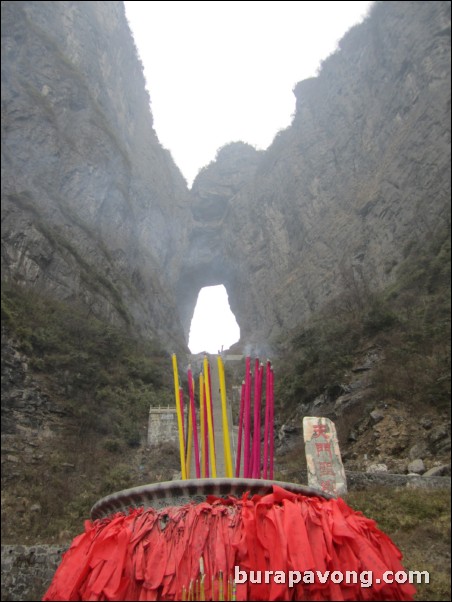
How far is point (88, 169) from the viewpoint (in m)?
30.0

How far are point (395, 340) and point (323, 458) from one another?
686 centimetres

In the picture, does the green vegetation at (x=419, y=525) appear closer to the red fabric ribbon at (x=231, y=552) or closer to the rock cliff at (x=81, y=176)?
the red fabric ribbon at (x=231, y=552)

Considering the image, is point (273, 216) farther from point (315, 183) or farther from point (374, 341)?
point (374, 341)

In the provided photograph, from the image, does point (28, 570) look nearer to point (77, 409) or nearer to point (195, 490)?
point (77, 409)

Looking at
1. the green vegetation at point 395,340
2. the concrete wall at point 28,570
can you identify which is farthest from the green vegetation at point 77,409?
the green vegetation at point 395,340

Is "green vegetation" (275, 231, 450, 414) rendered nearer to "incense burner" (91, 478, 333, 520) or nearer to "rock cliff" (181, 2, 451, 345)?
"rock cliff" (181, 2, 451, 345)

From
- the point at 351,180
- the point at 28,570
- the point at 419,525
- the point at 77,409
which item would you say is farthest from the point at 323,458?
the point at 351,180

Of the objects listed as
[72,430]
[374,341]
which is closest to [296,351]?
[374,341]

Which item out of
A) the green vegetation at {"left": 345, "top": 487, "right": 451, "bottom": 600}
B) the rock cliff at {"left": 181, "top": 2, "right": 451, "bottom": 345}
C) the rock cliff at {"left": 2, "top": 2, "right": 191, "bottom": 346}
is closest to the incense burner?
the green vegetation at {"left": 345, "top": 487, "right": 451, "bottom": 600}

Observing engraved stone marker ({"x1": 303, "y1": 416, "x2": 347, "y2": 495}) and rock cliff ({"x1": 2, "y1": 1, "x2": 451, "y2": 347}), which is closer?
engraved stone marker ({"x1": 303, "y1": 416, "x2": 347, "y2": 495})

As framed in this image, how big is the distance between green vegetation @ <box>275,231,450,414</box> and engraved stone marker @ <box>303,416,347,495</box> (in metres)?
3.71

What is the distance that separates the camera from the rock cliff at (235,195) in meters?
23.8

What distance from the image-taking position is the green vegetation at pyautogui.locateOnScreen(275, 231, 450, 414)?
1349 cm

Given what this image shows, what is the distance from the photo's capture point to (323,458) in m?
10.1
